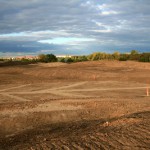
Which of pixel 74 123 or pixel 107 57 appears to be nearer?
pixel 74 123

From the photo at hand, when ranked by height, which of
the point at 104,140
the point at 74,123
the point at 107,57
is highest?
the point at 107,57

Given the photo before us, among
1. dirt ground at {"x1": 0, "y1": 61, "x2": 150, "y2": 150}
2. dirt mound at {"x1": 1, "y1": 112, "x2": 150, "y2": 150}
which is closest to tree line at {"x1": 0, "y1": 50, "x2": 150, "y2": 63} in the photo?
dirt ground at {"x1": 0, "y1": 61, "x2": 150, "y2": 150}

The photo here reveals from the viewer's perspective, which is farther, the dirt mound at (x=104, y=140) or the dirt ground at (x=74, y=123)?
the dirt ground at (x=74, y=123)

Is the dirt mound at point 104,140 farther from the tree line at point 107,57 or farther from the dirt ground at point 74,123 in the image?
the tree line at point 107,57

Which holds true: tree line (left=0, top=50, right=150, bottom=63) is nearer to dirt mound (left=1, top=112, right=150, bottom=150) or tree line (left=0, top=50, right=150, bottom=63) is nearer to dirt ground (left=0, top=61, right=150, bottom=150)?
dirt ground (left=0, top=61, right=150, bottom=150)

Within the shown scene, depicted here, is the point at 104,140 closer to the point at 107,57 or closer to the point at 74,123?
the point at 74,123

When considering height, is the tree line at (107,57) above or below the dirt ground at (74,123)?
above

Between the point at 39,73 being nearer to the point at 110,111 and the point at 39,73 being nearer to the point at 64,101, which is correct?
the point at 64,101

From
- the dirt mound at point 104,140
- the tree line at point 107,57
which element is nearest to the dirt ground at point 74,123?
the dirt mound at point 104,140

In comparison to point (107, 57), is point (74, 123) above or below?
below

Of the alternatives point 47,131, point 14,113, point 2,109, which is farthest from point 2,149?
point 2,109

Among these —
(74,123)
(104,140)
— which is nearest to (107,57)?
(74,123)

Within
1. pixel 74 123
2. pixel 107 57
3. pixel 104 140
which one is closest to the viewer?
pixel 104 140

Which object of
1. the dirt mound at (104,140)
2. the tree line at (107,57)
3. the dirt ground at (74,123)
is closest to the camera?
the dirt mound at (104,140)
